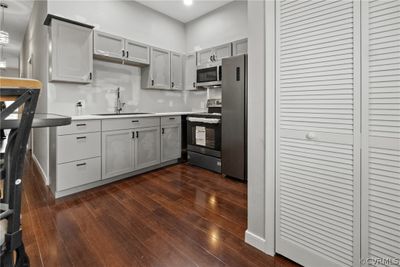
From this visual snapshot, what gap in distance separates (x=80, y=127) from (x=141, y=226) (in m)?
1.48

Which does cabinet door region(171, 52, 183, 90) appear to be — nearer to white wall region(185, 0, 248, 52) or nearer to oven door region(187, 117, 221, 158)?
white wall region(185, 0, 248, 52)

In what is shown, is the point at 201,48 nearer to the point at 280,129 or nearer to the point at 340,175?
the point at 280,129

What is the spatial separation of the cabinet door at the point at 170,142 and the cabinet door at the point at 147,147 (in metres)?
0.12

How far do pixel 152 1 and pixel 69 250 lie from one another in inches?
160

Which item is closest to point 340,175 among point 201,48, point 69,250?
point 69,250

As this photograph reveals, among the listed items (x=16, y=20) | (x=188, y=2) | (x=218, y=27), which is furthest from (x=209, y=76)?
(x=16, y=20)

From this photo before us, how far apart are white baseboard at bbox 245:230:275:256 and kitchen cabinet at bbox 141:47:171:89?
122 inches

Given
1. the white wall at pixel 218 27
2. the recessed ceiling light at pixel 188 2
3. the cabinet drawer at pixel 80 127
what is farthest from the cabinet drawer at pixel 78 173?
the white wall at pixel 218 27

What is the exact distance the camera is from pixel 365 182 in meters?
1.10

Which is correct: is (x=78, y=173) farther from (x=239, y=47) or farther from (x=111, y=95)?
(x=239, y=47)

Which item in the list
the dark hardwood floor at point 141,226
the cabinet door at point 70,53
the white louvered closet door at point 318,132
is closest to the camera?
the white louvered closet door at point 318,132

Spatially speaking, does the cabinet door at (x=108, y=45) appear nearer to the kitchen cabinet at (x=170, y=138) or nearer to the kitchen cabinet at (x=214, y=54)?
the kitchen cabinet at (x=170, y=138)

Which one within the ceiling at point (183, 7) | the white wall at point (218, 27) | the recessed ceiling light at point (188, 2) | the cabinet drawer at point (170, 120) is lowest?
the cabinet drawer at point (170, 120)

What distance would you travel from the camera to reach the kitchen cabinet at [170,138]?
3.58 m
